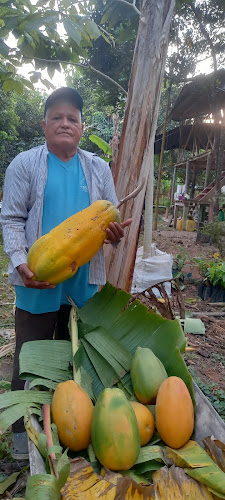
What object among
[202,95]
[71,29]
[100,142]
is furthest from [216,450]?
[202,95]

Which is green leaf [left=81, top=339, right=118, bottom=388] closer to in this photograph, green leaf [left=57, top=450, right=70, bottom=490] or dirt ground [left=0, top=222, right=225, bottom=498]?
green leaf [left=57, top=450, right=70, bottom=490]

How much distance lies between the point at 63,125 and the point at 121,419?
48.2 inches

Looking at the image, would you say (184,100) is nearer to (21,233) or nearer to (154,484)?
(21,233)

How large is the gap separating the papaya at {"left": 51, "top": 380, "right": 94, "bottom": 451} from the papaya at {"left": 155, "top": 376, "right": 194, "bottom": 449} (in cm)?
23

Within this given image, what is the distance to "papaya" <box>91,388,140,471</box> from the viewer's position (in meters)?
1.10

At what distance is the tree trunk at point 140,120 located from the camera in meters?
2.44

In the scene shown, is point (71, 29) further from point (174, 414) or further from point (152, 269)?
point (152, 269)

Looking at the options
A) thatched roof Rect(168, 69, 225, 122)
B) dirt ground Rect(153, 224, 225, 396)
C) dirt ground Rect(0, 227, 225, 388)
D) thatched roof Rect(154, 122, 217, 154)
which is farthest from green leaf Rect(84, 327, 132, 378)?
thatched roof Rect(154, 122, 217, 154)

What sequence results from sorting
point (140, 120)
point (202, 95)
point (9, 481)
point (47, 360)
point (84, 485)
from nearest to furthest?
point (84, 485) < point (47, 360) < point (9, 481) < point (140, 120) < point (202, 95)

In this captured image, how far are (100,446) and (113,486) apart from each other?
110 millimetres

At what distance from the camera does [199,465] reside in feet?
3.67

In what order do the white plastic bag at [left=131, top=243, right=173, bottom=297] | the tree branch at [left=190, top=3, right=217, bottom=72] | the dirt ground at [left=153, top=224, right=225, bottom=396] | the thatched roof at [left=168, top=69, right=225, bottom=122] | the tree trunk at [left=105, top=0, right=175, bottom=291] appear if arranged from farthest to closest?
the thatched roof at [left=168, top=69, right=225, bottom=122] → the tree branch at [left=190, top=3, right=217, bottom=72] → the white plastic bag at [left=131, top=243, right=173, bottom=297] → the dirt ground at [left=153, top=224, right=225, bottom=396] → the tree trunk at [left=105, top=0, right=175, bottom=291]

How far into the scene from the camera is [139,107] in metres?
2.48

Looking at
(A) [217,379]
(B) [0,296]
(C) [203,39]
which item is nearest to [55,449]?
(A) [217,379]
